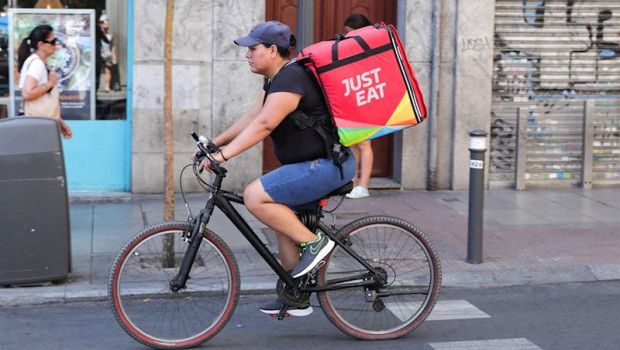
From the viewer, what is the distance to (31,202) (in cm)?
715

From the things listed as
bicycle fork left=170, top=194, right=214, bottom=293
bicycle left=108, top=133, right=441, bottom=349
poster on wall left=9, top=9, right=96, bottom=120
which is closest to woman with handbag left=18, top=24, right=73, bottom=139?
poster on wall left=9, top=9, right=96, bottom=120

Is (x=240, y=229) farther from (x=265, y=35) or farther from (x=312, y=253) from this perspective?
(x=265, y=35)

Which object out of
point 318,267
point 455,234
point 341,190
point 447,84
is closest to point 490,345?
point 318,267

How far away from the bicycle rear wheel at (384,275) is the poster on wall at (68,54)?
236 inches

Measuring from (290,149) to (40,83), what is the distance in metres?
4.18

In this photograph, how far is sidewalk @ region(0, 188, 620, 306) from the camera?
25.7ft

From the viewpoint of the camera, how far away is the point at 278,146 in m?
5.98

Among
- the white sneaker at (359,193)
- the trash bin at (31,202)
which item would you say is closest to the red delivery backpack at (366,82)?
the trash bin at (31,202)

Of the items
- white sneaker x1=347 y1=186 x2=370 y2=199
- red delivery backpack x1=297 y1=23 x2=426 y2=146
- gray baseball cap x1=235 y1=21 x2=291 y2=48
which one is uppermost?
gray baseball cap x1=235 y1=21 x2=291 y2=48

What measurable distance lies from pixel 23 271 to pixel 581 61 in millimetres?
7559

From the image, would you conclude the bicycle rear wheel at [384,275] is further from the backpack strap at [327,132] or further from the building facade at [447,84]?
the building facade at [447,84]

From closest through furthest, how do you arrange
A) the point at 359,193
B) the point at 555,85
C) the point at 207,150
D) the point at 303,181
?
the point at 207,150, the point at 303,181, the point at 359,193, the point at 555,85

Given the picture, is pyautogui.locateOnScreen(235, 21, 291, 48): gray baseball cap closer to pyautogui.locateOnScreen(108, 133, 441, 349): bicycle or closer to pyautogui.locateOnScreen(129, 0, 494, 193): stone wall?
pyautogui.locateOnScreen(108, 133, 441, 349): bicycle

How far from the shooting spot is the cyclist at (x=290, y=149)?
5.76 metres
